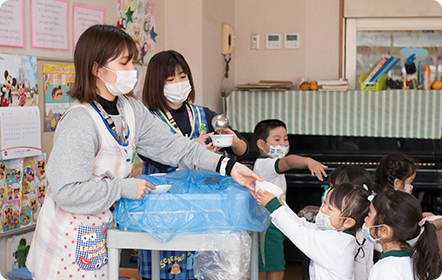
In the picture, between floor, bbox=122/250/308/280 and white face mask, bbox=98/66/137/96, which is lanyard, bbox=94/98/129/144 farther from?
floor, bbox=122/250/308/280

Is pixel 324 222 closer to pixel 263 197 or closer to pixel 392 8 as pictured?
pixel 263 197

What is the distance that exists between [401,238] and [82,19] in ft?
5.64

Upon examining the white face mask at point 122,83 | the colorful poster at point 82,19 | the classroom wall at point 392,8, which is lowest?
the white face mask at point 122,83

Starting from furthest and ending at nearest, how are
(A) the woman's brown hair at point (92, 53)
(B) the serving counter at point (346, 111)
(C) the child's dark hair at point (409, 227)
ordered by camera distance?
(B) the serving counter at point (346, 111)
(C) the child's dark hair at point (409, 227)
(A) the woman's brown hair at point (92, 53)

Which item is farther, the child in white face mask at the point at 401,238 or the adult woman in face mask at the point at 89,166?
the child in white face mask at the point at 401,238

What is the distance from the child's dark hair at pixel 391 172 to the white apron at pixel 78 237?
1.54m

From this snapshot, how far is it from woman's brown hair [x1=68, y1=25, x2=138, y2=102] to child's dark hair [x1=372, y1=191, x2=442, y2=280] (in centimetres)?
98

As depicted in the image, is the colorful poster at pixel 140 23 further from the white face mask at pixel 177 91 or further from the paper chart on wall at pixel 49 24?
the white face mask at pixel 177 91

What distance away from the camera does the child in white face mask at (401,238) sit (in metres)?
1.43

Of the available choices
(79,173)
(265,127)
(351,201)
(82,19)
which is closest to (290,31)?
(265,127)

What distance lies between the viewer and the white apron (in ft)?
4.13

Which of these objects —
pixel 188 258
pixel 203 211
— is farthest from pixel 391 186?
pixel 203 211

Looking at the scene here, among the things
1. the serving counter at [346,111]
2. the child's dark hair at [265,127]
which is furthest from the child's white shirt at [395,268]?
the serving counter at [346,111]

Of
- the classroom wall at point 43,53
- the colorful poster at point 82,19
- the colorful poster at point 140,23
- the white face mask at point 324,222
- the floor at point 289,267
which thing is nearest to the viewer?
the white face mask at point 324,222
